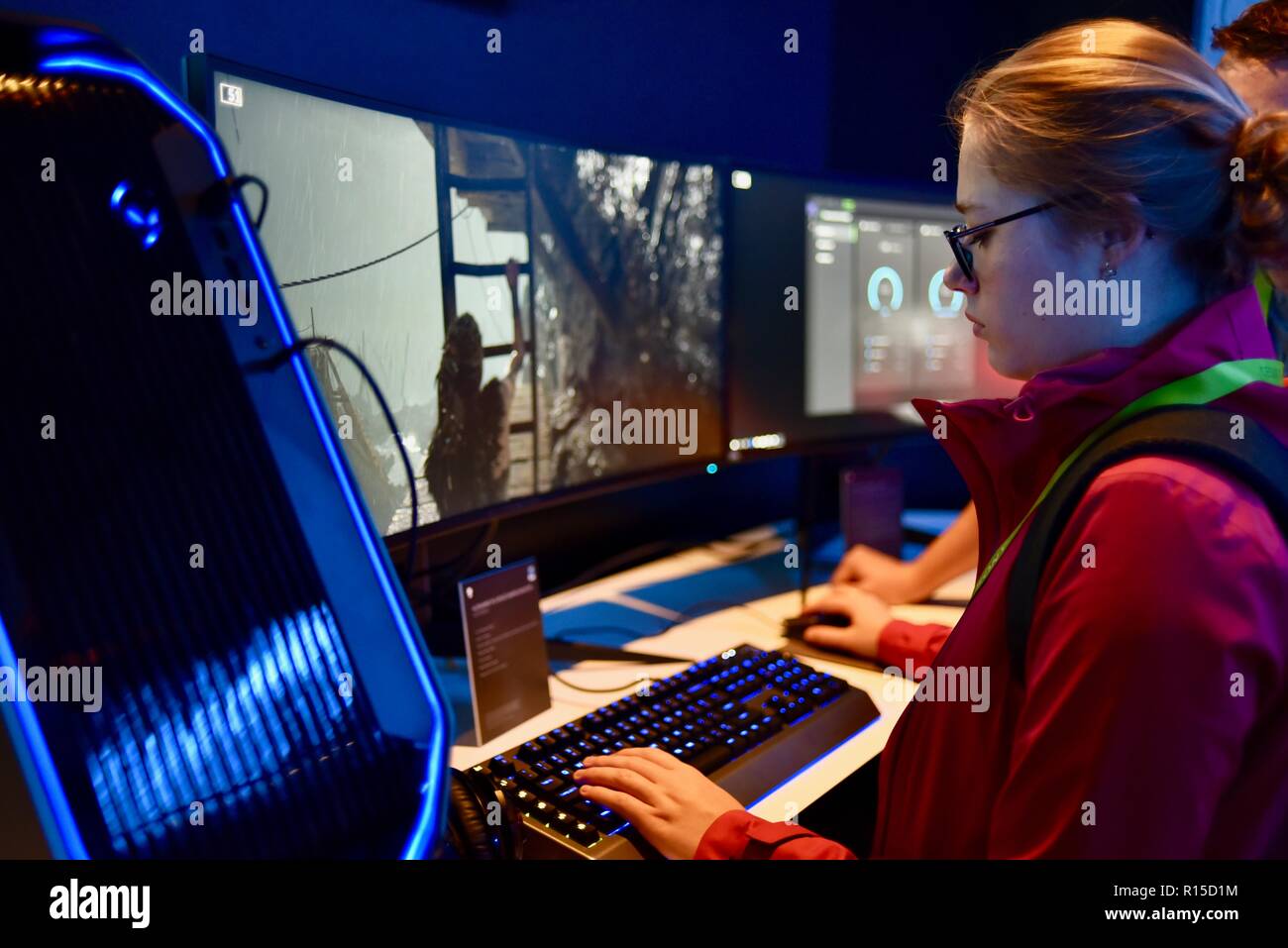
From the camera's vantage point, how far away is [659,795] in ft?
2.36

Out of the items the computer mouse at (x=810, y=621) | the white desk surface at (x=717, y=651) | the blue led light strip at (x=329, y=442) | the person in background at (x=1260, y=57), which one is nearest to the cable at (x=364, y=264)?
the blue led light strip at (x=329, y=442)

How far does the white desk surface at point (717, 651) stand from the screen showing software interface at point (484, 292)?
0.68ft

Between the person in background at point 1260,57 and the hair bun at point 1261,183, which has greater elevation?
the person in background at point 1260,57

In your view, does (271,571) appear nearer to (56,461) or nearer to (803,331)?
(56,461)

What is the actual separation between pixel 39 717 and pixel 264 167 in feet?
1.71

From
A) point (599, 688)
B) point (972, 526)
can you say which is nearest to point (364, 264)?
point (599, 688)
